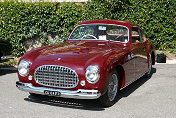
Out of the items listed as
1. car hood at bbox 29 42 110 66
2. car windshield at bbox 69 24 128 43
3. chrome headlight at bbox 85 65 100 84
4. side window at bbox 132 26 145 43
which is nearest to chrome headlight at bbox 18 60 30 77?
car hood at bbox 29 42 110 66

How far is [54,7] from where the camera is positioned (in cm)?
1244

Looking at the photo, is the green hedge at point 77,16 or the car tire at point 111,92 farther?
the green hedge at point 77,16

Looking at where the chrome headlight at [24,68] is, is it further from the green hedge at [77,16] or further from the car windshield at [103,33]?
the green hedge at [77,16]

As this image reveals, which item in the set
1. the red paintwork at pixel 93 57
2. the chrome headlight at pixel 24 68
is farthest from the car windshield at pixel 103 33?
the chrome headlight at pixel 24 68

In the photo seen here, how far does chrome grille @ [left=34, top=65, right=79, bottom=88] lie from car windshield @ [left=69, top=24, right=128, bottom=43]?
76.4 inches

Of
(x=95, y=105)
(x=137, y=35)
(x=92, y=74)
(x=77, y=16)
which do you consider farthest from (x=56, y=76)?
(x=77, y=16)

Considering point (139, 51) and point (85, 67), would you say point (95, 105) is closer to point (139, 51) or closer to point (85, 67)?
point (85, 67)

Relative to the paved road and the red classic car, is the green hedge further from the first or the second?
the red classic car

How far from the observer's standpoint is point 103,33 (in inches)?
283

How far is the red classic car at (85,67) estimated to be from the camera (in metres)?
5.31

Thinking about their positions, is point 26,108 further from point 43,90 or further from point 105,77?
point 105,77

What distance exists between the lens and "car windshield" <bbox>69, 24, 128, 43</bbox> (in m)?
7.11

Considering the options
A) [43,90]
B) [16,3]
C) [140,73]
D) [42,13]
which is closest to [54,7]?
[42,13]

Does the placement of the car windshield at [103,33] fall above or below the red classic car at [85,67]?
above
